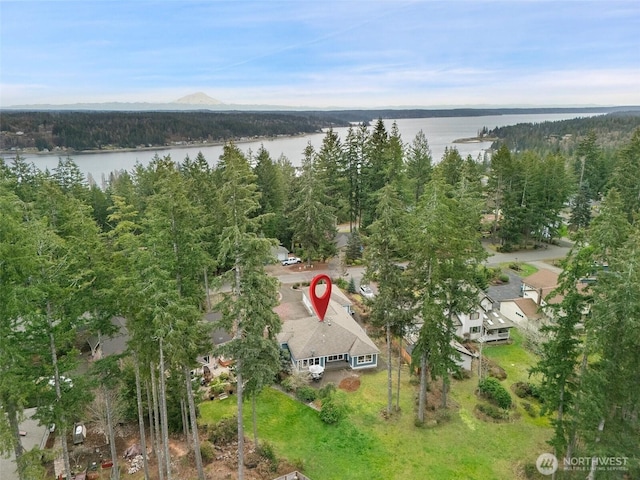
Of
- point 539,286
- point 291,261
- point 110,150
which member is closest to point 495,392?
point 539,286

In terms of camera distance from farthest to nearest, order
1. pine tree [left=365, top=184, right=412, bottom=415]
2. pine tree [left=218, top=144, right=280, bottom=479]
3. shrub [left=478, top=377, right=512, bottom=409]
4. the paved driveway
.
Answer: the paved driveway
shrub [left=478, top=377, right=512, bottom=409]
pine tree [left=365, top=184, right=412, bottom=415]
pine tree [left=218, top=144, right=280, bottom=479]

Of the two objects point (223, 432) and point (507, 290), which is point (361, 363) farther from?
point (507, 290)

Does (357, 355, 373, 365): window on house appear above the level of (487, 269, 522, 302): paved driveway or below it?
below

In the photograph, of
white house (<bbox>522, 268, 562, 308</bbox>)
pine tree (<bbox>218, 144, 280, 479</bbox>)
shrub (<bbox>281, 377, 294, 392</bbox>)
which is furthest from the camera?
white house (<bbox>522, 268, 562, 308</bbox>)

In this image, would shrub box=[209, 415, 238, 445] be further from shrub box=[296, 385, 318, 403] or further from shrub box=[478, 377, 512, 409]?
shrub box=[478, 377, 512, 409]

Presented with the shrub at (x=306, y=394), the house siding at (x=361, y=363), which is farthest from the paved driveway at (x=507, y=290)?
the shrub at (x=306, y=394)

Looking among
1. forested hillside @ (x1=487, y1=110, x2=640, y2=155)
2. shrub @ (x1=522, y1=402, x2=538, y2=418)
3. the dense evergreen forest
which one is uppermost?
forested hillside @ (x1=487, y1=110, x2=640, y2=155)

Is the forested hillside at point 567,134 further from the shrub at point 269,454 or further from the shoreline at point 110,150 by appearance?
the shrub at point 269,454

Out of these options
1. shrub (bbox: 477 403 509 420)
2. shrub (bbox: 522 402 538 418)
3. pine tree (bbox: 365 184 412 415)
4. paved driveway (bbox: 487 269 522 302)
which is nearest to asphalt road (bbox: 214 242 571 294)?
paved driveway (bbox: 487 269 522 302)
